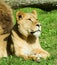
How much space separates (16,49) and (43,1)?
17.9ft

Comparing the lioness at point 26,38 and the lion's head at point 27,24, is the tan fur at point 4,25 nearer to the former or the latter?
the lioness at point 26,38

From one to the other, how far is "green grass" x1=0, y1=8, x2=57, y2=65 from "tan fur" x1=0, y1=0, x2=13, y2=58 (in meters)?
0.29

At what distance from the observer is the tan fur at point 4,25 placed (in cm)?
756

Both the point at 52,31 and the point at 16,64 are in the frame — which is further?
the point at 52,31

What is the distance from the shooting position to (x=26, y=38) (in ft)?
23.6

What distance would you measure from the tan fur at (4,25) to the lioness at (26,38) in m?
0.45

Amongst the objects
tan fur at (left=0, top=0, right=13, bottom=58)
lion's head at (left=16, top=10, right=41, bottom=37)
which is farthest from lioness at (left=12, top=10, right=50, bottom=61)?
tan fur at (left=0, top=0, right=13, bottom=58)

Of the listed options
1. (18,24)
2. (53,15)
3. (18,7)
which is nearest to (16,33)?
(18,24)

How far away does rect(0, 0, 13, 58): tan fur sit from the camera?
7.56m

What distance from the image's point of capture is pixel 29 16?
718 centimetres

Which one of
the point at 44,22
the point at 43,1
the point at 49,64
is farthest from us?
the point at 43,1

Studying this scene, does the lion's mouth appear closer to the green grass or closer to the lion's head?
the lion's head

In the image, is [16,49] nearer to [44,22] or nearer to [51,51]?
[51,51]

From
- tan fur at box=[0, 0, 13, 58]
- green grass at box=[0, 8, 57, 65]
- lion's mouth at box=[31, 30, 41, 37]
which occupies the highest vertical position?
lion's mouth at box=[31, 30, 41, 37]
